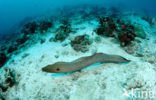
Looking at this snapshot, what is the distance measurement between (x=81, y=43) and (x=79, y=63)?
5.57 ft

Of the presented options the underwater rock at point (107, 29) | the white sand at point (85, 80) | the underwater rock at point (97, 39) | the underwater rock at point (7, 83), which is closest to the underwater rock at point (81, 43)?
the white sand at point (85, 80)

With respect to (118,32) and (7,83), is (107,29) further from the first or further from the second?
(7,83)

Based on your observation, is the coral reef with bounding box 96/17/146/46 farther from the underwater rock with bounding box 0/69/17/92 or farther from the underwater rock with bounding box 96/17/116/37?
the underwater rock with bounding box 0/69/17/92

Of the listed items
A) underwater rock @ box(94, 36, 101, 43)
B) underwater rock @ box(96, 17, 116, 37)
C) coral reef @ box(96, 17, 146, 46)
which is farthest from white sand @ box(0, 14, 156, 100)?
underwater rock @ box(96, 17, 116, 37)

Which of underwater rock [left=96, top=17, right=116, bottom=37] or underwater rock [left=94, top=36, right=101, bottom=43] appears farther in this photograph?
underwater rock [left=96, top=17, right=116, bottom=37]

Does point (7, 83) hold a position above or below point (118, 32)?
below

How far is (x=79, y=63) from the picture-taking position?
4.23 m

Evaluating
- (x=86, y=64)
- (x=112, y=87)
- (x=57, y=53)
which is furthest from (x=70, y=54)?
(x=112, y=87)

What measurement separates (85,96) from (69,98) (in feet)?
1.99

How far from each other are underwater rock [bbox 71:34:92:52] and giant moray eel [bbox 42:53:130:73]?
3.77 ft

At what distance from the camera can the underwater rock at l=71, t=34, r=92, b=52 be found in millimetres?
5470

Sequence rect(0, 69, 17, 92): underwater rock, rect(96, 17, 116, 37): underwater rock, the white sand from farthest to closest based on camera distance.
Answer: rect(96, 17, 116, 37): underwater rock → rect(0, 69, 17, 92): underwater rock → the white sand

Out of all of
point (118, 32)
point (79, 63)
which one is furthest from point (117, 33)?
point (79, 63)

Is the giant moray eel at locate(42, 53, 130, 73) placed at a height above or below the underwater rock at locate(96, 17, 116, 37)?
below
